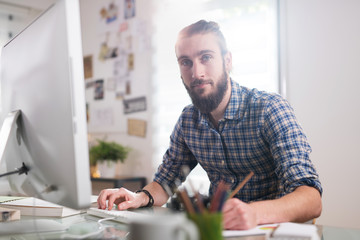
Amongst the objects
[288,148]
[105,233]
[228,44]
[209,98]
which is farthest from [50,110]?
[228,44]

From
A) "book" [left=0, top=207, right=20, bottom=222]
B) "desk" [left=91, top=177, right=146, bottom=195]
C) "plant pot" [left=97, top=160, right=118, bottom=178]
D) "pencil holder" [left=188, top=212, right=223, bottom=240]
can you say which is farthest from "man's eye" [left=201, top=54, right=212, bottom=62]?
"plant pot" [left=97, top=160, right=118, bottom=178]

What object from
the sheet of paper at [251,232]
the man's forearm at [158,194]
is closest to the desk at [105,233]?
the sheet of paper at [251,232]

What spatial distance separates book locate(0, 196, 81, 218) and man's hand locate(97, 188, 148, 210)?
9 cm

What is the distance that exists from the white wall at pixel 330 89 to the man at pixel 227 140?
91 cm

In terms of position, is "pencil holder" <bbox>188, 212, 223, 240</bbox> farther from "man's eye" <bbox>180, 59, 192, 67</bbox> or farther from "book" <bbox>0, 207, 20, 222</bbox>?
"man's eye" <bbox>180, 59, 192, 67</bbox>

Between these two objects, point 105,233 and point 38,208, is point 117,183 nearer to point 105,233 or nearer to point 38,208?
point 38,208

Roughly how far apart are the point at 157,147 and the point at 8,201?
184 cm

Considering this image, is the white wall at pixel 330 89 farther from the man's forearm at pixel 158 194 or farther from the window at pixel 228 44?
the man's forearm at pixel 158 194

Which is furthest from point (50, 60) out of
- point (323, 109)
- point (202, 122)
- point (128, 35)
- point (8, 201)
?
point (128, 35)

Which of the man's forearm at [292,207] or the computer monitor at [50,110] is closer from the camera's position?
the computer monitor at [50,110]

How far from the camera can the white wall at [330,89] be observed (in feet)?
6.96

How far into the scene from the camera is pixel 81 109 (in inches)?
25.9

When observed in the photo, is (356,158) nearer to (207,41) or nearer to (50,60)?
(207,41)

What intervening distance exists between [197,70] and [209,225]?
100 cm
